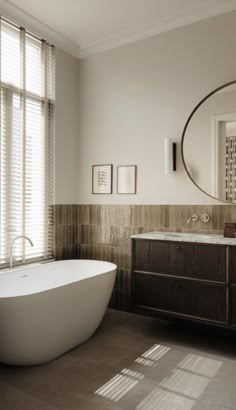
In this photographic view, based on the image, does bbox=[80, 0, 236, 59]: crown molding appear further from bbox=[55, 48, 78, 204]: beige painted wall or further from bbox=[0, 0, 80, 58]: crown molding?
bbox=[55, 48, 78, 204]: beige painted wall

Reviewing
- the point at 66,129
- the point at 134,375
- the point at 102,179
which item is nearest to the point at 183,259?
the point at 134,375

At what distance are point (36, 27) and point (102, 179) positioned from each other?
1686 mm

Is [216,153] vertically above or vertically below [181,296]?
above

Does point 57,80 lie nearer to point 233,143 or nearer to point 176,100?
point 176,100

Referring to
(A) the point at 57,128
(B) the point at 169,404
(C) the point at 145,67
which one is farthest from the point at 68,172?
(B) the point at 169,404

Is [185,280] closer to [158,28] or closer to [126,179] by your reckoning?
[126,179]

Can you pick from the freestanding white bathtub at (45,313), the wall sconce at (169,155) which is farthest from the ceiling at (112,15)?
the freestanding white bathtub at (45,313)

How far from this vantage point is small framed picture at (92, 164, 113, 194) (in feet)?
12.2

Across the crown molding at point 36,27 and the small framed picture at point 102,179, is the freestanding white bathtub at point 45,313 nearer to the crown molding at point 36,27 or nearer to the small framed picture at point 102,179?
the small framed picture at point 102,179

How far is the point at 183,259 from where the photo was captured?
9.09 feet

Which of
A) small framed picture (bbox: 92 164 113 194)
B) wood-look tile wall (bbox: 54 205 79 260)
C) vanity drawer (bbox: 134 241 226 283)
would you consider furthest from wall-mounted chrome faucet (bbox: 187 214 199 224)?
wood-look tile wall (bbox: 54 205 79 260)

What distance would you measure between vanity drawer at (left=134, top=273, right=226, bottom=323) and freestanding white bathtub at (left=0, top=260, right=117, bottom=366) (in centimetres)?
31

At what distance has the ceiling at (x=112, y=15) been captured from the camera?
3012 mm

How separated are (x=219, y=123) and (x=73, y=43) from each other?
1.95 m
